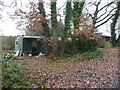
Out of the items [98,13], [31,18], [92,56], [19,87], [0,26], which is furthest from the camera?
[98,13]

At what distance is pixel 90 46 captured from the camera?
7910 millimetres

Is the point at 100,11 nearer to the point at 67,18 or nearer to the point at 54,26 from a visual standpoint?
the point at 67,18

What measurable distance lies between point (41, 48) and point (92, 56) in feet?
18.7

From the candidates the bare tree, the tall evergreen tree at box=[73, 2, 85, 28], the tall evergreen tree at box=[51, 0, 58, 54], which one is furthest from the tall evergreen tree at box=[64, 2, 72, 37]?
the bare tree

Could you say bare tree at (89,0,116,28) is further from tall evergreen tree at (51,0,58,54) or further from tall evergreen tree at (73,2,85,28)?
tall evergreen tree at (51,0,58,54)

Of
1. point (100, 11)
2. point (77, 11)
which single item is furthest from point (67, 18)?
point (100, 11)

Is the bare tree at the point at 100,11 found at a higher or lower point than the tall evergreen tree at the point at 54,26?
higher

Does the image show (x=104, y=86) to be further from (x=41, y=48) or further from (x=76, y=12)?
(x=41, y=48)

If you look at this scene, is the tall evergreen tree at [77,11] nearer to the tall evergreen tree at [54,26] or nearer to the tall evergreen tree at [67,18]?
the tall evergreen tree at [67,18]

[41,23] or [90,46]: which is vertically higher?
[41,23]

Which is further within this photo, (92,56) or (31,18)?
(31,18)

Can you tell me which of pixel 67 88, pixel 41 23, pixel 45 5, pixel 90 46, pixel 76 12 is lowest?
pixel 67 88

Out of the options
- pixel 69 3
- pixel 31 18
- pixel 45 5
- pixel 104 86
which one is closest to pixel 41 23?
pixel 31 18

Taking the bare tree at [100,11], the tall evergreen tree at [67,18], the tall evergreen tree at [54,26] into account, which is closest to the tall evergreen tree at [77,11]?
the tall evergreen tree at [67,18]
